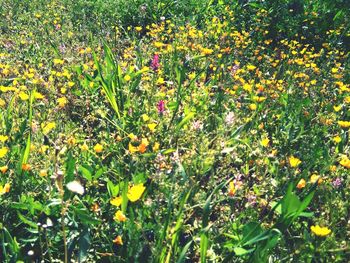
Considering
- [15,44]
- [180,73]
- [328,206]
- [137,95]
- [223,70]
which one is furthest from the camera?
[15,44]

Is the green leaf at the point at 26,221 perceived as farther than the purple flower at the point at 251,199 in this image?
No

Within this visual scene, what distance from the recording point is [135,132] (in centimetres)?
254

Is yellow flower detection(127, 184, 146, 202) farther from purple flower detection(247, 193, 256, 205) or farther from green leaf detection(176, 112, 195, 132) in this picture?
green leaf detection(176, 112, 195, 132)

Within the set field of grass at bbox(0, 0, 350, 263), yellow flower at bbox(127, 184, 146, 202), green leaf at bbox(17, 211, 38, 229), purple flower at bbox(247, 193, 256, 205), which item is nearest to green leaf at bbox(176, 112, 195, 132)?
field of grass at bbox(0, 0, 350, 263)

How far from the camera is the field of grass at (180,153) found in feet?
5.62

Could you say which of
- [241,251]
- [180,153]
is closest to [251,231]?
[241,251]

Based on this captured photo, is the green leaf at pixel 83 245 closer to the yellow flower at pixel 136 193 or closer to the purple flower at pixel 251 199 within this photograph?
the yellow flower at pixel 136 193

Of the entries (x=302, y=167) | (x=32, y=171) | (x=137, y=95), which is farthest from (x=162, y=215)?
(x=137, y=95)

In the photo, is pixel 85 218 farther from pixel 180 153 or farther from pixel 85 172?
pixel 180 153

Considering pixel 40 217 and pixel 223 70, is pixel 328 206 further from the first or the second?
pixel 223 70

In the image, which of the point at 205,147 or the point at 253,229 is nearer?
the point at 253,229

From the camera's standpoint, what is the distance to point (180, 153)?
92.3 inches

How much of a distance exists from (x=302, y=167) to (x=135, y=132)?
101 centimetres

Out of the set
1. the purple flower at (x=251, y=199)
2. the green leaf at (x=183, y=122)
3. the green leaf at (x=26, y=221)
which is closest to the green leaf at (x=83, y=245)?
the green leaf at (x=26, y=221)
